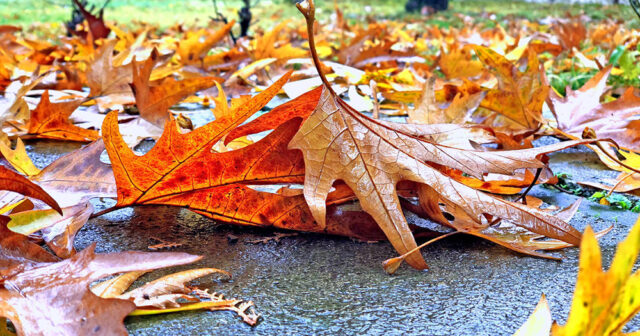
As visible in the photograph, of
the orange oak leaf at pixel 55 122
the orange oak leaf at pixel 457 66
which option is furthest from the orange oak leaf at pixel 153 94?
the orange oak leaf at pixel 457 66

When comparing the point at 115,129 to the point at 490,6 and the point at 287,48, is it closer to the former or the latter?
the point at 287,48

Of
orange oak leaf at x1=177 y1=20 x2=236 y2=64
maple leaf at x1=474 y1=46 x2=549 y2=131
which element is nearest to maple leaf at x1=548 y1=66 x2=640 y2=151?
maple leaf at x1=474 y1=46 x2=549 y2=131

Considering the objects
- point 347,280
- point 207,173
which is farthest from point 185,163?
point 347,280

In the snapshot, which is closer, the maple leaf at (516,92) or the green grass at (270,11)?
the maple leaf at (516,92)

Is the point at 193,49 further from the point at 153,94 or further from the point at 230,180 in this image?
the point at 230,180

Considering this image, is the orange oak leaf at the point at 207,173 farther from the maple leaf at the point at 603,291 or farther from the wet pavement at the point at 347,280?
the maple leaf at the point at 603,291
